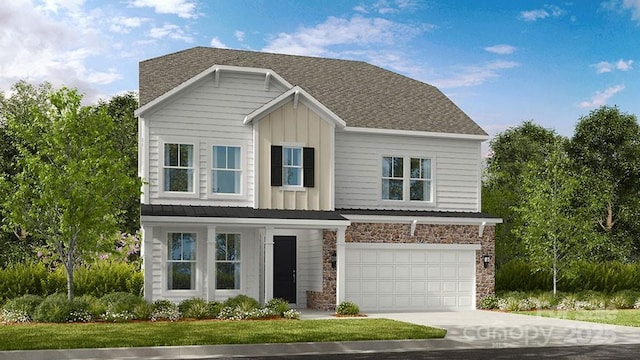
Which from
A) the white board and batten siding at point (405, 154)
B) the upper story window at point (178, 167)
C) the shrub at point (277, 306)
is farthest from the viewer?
the white board and batten siding at point (405, 154)

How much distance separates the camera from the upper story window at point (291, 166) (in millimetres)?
26922

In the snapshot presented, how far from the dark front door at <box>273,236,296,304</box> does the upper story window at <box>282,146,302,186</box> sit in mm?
2413

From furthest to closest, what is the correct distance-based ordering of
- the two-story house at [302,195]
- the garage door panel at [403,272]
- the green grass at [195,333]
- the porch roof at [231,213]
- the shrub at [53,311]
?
the garage door panel at [403,272]
the two-story house at [302,195]
the porch roof at [231,213]
the shrub at [53,311]
the green grass at [195,333]

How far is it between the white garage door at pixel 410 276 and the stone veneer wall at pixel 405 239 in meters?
0.21

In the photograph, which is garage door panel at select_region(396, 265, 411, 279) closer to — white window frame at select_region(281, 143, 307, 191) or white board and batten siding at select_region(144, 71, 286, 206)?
white window frame at select_region(281, 143, 307, 191)

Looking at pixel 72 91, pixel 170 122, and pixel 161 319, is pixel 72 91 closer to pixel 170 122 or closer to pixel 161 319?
pixel 170 122

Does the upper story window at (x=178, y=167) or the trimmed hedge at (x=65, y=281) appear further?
the upper story window at (x=178, y=167)

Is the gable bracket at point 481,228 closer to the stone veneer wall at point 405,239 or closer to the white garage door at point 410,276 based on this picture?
the stone veneer wall at point 405,239

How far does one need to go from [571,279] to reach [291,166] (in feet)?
40.7

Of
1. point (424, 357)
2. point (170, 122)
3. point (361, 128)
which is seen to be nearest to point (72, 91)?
point (170, 122)

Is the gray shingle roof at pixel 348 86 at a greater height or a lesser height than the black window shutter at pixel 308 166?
greater

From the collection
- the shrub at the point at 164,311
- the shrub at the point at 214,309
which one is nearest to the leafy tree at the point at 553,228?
the shrub at the point at 214,309

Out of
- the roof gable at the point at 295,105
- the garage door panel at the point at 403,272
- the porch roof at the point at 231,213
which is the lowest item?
the garage door panel at the point at 403,272

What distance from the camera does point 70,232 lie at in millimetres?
23391
